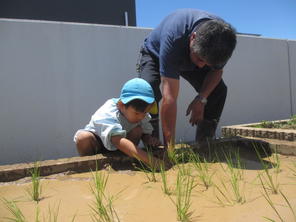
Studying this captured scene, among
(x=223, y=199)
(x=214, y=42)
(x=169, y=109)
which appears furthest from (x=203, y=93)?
(x=223, y=199)

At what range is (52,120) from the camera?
347 centimetres

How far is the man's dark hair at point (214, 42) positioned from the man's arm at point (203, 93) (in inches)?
20.5

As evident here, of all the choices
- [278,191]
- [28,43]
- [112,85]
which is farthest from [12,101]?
[278,191]

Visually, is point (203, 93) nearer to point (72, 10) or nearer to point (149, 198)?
point (149, 198)

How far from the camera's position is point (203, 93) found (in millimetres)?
2521

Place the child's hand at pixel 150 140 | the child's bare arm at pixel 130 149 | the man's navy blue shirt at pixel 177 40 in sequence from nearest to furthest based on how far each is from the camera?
the child's bare arm at pixel 130 149 < the man's navy blue shirt at pixel 177 40 < the child's hand at pixel 150 140

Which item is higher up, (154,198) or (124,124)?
(124,124)

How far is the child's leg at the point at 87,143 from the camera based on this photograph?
2297 mm

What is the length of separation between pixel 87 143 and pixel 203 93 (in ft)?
3.39

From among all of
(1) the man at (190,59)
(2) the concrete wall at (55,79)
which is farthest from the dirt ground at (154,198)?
(2) the concrete wall at (55,79)

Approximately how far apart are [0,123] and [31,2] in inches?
195

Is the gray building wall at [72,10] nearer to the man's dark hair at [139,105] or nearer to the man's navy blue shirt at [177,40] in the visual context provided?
the man's navy blue shirt at [177,40]

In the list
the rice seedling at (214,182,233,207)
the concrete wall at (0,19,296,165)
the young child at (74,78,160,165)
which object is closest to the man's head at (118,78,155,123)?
the young child at (74,78,160,165)

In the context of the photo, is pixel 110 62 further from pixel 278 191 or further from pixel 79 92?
pixel 278 191
